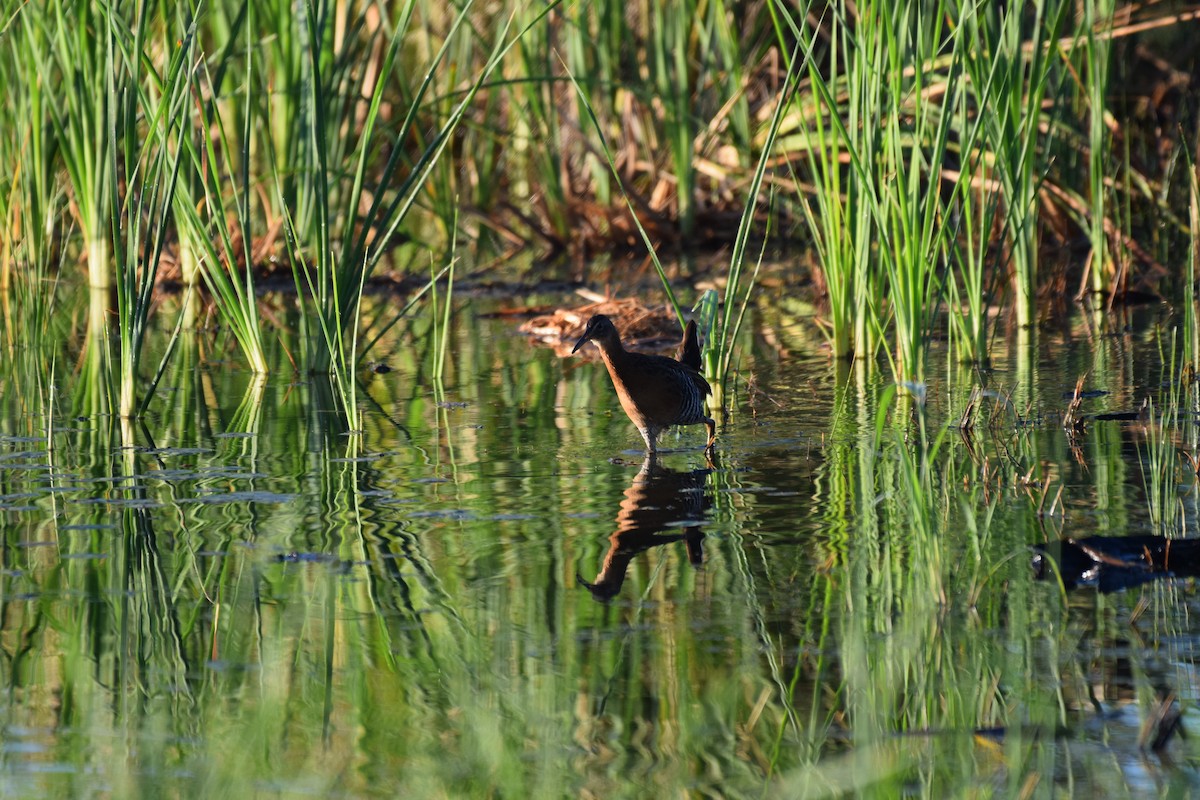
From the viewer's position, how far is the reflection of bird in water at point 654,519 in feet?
12.5

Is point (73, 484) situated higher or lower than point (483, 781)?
higher

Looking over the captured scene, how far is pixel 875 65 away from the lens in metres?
5.56

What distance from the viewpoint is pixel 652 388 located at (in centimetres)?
530

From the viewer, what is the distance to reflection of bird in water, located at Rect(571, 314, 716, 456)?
5.28 metres

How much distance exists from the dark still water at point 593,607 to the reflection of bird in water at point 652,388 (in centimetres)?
14

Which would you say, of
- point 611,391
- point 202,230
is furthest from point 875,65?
point 202,230

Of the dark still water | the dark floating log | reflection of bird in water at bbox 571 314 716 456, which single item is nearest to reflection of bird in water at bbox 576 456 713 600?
the dark still water

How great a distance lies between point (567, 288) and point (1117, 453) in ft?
17.2

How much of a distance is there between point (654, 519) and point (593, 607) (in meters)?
0.83

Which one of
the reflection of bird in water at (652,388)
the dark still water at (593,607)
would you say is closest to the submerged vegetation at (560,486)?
the dark still water at (593,607)

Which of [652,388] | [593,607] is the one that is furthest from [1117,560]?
[652,388]

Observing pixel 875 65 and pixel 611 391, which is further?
pixel 611 391

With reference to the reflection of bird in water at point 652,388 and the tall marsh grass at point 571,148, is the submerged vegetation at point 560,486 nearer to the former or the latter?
the tall marsh grass at point 571,148

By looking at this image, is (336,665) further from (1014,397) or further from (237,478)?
(1014,397)
